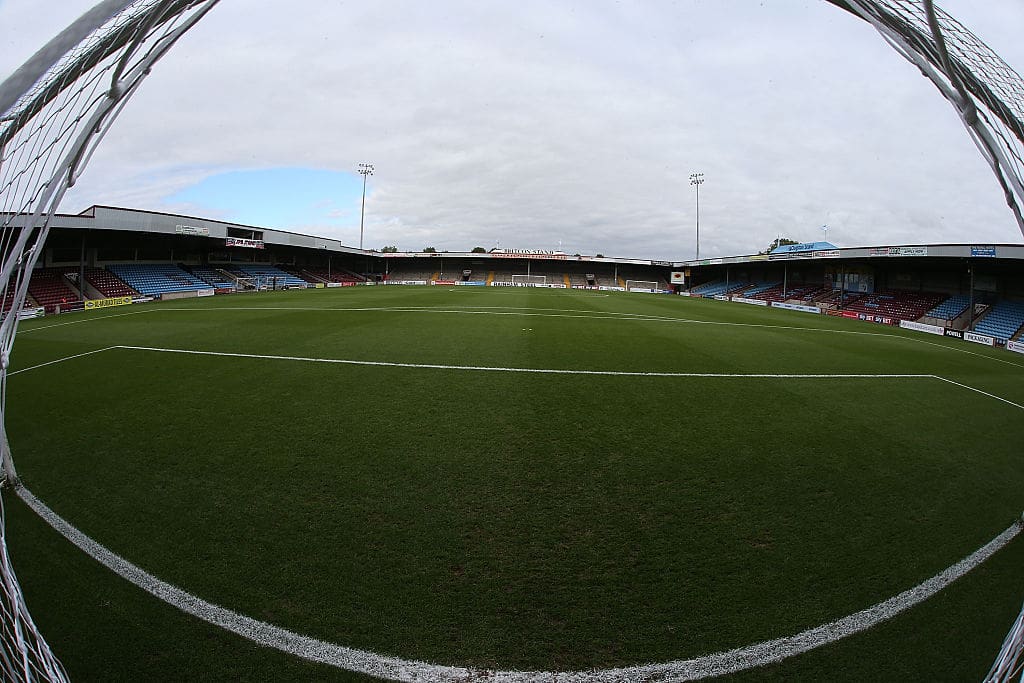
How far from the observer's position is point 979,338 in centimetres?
2242

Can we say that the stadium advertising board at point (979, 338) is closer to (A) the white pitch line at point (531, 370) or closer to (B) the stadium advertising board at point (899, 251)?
(B) the stadium advertising board at point (899, 251)

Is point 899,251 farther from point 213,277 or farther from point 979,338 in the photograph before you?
point 213,277

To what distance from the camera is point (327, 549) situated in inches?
151

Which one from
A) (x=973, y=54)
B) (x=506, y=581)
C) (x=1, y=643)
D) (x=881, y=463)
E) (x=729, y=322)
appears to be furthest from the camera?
(x=729, y=322)

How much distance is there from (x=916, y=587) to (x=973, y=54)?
3.70 m

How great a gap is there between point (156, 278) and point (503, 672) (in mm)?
42698

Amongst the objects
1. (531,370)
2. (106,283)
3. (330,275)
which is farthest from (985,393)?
(330,275)

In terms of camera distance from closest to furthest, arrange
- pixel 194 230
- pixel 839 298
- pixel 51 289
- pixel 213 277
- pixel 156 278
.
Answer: pixel 51 289
pixel 194 230
pixel 156 278
pixel 839 298
pixel 213 277

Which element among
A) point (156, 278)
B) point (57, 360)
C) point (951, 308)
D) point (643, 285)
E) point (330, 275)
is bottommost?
point (57, 360)

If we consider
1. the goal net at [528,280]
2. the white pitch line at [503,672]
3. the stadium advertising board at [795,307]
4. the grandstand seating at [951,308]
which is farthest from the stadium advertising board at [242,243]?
the grandstand seating at [951,308]

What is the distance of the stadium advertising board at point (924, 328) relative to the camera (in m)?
24.2

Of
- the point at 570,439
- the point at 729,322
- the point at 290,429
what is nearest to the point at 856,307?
the point at 729,322

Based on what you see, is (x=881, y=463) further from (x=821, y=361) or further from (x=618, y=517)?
(x=821, y=361)

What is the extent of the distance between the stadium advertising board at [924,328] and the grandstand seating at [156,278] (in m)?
47.4
